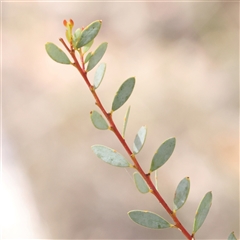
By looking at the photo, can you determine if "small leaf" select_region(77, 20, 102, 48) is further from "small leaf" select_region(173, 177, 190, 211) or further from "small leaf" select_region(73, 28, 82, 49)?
"small leaf" select_region(173, 177, 190, 211)

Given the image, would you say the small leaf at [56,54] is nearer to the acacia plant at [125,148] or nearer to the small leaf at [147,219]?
the acacia plant at [125,148]

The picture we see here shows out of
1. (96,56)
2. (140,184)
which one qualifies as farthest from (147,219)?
(96,56)

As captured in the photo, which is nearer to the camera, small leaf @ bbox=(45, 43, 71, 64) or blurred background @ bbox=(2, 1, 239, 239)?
small leaf @ bbox=(45, 43, 71, 64)

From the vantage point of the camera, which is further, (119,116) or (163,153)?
(119,116)

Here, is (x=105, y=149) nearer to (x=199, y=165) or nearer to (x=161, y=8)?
(x=199, y=165)

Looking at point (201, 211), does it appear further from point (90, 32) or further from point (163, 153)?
point (90, 32)

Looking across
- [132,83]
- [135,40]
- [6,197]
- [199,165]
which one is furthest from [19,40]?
[132,83]

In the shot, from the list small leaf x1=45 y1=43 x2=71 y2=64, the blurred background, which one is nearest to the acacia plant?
small leaf x1=45 y1=43 x2=71 y2=64

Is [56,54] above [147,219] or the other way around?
above
